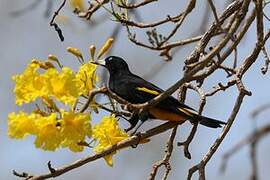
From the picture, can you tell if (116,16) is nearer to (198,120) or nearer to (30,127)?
(198,120)

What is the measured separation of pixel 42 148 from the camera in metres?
1.85

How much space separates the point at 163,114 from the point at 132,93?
12 cm

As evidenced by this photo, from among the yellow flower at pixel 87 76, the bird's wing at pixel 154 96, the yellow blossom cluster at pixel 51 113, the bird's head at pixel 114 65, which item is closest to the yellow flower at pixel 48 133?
the yellow blossom cluster at pixel 51 113

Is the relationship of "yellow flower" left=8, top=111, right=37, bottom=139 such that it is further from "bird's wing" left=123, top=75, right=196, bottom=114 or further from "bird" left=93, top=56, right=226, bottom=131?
"bird's wing" left=123, top=75, right=196, bottom=114

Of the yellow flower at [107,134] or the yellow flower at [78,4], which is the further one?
the yellow flower at [78,4]

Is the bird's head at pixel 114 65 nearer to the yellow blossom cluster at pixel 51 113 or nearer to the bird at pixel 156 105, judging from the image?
the bird at pixel 156 105

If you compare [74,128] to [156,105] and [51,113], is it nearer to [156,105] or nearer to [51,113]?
[51,113]

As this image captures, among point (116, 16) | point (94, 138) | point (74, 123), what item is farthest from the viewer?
point (116, 16)

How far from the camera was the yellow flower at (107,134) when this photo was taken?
206cm

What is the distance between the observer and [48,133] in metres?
1.84

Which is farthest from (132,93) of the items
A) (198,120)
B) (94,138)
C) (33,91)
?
(33,91)

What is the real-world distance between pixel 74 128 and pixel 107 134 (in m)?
0.25

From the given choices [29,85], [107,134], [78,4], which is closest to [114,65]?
[78,4]

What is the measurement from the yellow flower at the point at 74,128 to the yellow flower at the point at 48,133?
0.02m
